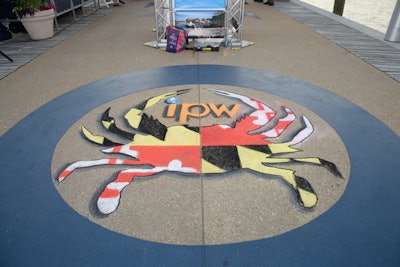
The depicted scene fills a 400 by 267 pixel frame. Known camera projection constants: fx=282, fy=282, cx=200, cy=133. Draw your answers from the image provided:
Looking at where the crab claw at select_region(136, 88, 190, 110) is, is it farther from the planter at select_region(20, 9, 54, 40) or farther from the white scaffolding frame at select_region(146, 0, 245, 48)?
the planter at select_region(20, 9, 54, 40)

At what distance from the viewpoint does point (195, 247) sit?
2232mm

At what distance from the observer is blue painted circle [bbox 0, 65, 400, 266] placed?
215 cm

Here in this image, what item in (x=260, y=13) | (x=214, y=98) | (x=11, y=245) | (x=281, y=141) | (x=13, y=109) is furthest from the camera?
(x=260, y=13)

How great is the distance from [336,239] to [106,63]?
555cm

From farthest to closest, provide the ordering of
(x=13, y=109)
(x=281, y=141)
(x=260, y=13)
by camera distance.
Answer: (x=260, y=13), (x=13, y=109), (x=281, y=141)

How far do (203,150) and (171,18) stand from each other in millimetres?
4863

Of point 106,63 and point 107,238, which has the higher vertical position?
point 106,63

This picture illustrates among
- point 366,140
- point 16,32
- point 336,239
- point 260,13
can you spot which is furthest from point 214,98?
point 260,13

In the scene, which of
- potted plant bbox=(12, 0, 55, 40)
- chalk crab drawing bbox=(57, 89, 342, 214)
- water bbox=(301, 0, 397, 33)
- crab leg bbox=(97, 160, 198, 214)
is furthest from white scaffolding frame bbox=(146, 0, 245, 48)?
water bbox=(301, 0, 397, 33)

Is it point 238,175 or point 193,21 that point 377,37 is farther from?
point 238,175

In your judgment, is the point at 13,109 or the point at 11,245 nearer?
the point at 11,245

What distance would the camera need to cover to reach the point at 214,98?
4523 millimetres

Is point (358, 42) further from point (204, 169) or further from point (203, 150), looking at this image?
point (204, 169)

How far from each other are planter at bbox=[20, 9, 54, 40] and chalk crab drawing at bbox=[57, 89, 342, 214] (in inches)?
201
